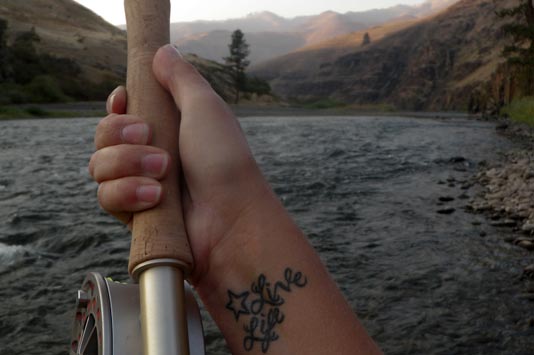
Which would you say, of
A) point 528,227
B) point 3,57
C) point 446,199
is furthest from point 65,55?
point 528,227

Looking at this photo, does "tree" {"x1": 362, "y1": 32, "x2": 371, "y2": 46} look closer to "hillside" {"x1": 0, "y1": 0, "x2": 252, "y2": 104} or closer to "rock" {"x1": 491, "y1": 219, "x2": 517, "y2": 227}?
"hillside" {"x1": 0, "y1": 0, "x2": 252, "y2": 104}

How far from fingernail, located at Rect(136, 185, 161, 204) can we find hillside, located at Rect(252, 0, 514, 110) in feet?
372

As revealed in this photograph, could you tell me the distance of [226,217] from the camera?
1.80 meters

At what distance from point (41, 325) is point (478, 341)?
12.3ft

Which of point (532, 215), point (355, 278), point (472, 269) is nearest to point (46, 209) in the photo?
point (355, 278)

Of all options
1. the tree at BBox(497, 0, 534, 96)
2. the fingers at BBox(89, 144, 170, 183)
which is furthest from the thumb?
the tree at BBox(497, 0, 534, 96)

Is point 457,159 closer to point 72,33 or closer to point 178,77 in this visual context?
point 178,77

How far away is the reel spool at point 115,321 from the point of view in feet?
4.48

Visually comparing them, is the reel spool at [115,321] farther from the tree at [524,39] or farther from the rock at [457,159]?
the tree at [524,39]

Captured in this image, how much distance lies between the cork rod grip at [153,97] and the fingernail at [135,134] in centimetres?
4

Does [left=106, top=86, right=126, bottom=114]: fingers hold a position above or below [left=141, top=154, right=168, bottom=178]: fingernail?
above

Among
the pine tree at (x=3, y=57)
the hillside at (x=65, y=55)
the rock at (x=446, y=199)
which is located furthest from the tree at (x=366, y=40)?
A: the rock at (x=446, y=199)

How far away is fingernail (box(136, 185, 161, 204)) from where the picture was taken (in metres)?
1.59

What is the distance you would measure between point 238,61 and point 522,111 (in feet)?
206
